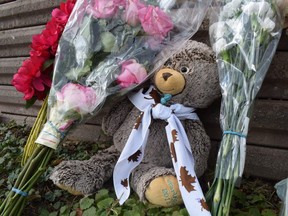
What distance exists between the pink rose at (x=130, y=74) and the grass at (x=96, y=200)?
0.46m

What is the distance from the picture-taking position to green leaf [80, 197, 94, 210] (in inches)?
62.1

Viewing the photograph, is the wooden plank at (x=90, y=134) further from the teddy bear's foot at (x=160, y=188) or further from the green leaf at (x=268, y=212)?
the green leaf at (x=268, y=212)

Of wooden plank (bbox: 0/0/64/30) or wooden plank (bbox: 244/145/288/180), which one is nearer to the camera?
wooden plank (bbox: 244/145/288/180)

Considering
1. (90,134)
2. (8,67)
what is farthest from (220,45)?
(8,67)

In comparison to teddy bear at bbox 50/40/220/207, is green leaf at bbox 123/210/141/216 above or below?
below

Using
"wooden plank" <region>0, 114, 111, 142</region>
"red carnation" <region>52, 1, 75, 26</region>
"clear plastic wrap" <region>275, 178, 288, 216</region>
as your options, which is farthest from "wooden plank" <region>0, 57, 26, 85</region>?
"clear plastic wrap" <region>275, 178, 288, 216</region>

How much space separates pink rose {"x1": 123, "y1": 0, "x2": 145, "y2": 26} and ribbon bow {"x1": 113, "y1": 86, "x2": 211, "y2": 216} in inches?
11.6

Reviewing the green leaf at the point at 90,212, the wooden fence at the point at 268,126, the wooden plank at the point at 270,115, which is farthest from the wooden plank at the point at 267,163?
the green leaf at the point at 90,212

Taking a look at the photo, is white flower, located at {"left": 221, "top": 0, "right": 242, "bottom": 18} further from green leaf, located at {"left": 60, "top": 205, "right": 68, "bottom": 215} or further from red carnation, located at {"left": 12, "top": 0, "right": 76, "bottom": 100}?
green leaf, located at {"left": 60, "top": 205, "right": 68, "bottom": 215}

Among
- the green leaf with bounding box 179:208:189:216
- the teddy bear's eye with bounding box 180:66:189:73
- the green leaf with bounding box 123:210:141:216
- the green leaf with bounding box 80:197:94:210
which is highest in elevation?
the teddy bear's eye with bounding box 180:66:189:73

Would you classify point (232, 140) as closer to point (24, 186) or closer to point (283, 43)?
point (283, 43)

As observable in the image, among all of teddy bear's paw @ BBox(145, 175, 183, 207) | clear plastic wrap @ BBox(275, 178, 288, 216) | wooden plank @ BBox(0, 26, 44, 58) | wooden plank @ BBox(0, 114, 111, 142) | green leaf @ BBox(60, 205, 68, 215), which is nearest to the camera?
clear plastic wrap @ BBox(275, 178, 288, 216)

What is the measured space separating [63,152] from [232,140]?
1219 mm

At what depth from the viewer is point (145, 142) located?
160 cm
